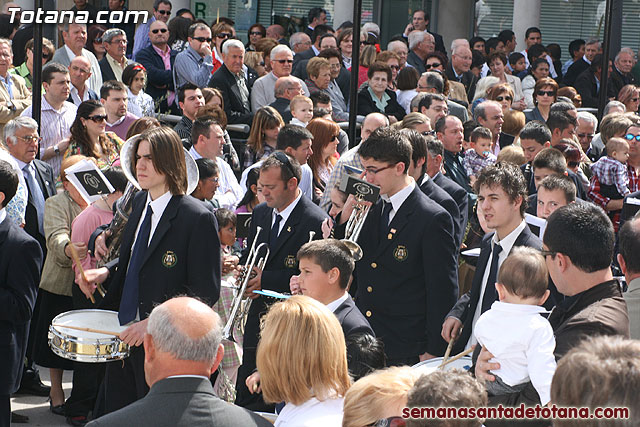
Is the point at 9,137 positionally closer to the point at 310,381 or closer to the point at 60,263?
the point at 60,263

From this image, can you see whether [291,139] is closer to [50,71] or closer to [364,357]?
[50,71]

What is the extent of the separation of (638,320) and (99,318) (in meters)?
3.22

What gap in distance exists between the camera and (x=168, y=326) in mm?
3756

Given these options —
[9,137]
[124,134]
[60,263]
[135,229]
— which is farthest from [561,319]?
[124,134]

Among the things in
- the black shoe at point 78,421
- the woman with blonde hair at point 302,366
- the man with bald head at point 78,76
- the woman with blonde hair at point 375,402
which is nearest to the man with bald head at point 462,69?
the man with bald head at point 78,76

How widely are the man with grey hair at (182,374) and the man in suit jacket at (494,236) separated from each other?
213 centimetres

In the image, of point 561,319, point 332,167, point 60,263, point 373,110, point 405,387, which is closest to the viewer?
point 405,387

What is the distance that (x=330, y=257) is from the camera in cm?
544

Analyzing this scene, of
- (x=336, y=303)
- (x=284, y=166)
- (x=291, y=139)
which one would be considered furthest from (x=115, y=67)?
(x=336, y=303)

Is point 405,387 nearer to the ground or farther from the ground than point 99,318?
farther from the ground

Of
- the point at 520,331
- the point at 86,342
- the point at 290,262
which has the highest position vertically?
the point at 520,331

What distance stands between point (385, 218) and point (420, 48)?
10.7 m

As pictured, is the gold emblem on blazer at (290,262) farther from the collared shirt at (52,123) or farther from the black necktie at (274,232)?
the collared shirt at (52,123)

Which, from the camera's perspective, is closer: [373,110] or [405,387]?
[405,387]
